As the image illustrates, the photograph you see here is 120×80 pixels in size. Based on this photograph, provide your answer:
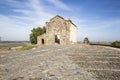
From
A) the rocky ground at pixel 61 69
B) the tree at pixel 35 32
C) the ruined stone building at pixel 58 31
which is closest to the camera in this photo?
the rocky ground at pixel 61 69

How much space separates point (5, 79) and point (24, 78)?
0.98m

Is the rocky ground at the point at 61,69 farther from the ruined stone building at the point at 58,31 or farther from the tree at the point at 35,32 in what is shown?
the tree at the point at 35,32


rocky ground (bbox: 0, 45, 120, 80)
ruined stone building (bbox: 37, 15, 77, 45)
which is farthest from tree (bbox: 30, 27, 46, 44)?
rocky ground (bbox: 0, 45, 120, 80)

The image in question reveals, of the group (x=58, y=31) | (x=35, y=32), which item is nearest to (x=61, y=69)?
(x=58, y=31)

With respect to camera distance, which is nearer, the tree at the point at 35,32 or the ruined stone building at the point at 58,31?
the ruined stone building at the point at 58,31

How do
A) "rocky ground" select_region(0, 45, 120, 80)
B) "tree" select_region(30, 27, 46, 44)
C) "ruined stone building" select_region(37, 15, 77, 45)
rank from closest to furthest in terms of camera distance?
1. "rocky ground" select_region(0, 45, 120, 80)
2. "ruined stone building" select_region(37, 15, 77, 45)
3. "tree" select_region(30, 27, 46, 44)

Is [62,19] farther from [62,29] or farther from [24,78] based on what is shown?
[24,78]

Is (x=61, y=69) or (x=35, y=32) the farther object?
(x=35, y=32)

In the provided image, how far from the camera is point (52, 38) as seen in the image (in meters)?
43.1

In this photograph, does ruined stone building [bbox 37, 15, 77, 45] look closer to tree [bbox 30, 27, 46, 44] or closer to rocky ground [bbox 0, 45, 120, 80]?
tree [bbox 30, 27, 46, 44]

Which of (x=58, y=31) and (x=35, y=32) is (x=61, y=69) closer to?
(x=58, y=31)

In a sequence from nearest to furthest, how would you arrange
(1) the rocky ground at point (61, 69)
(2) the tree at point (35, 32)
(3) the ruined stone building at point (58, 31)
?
(1) the rocky ground at point (61, 69)
(3) the ruined stone building at point (58, 31)
(2) the tree at point (35, 32)

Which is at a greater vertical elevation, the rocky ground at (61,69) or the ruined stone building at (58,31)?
the ruined stone building at (58,31)

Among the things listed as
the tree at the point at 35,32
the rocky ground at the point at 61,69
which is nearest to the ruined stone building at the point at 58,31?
the tree at the point at 35,32
